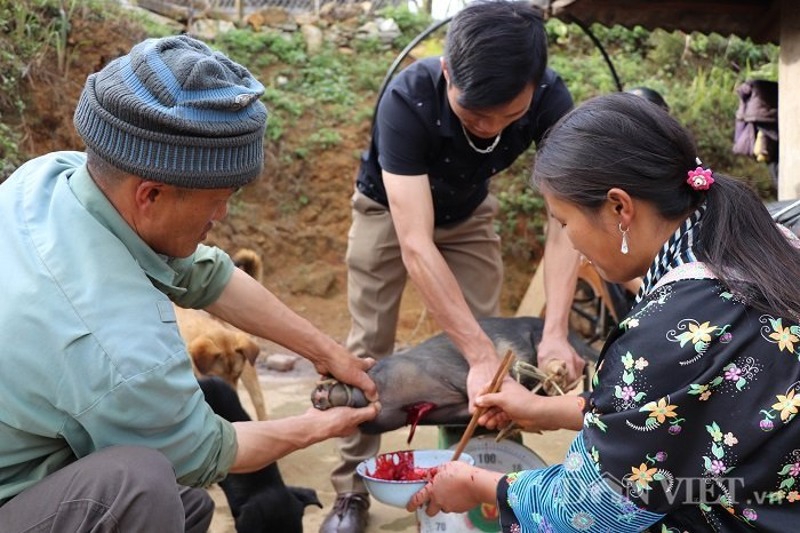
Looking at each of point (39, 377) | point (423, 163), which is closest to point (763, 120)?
point (423, 163)

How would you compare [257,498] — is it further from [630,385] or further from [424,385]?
[630,385]

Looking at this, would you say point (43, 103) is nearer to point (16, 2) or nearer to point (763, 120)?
point (16, 2)

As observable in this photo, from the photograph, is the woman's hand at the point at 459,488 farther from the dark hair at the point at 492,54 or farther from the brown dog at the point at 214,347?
the brown dog at the point at 214,347

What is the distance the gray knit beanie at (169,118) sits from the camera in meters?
2.18

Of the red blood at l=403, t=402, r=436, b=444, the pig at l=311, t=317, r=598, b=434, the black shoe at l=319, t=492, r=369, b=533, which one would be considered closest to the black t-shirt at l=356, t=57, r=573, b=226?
the pig at l=311, t=317, r=598, b=434

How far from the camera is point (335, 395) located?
3.18 metres

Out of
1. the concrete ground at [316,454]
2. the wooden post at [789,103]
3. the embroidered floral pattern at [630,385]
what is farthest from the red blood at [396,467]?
the wooden post at [789,103]

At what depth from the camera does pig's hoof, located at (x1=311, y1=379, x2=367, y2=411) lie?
3.15 metres

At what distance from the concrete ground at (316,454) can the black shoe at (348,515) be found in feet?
0.28

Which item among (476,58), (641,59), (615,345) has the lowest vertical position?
(641,59)

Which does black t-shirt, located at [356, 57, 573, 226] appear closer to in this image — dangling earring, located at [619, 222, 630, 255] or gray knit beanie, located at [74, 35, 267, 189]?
gray knit beanie, located at [74, 35, 267, 189]

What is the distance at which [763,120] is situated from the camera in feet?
18.7

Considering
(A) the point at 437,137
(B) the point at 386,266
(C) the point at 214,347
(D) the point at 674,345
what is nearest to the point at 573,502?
(D) the point at 674,345

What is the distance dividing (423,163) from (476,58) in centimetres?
61
